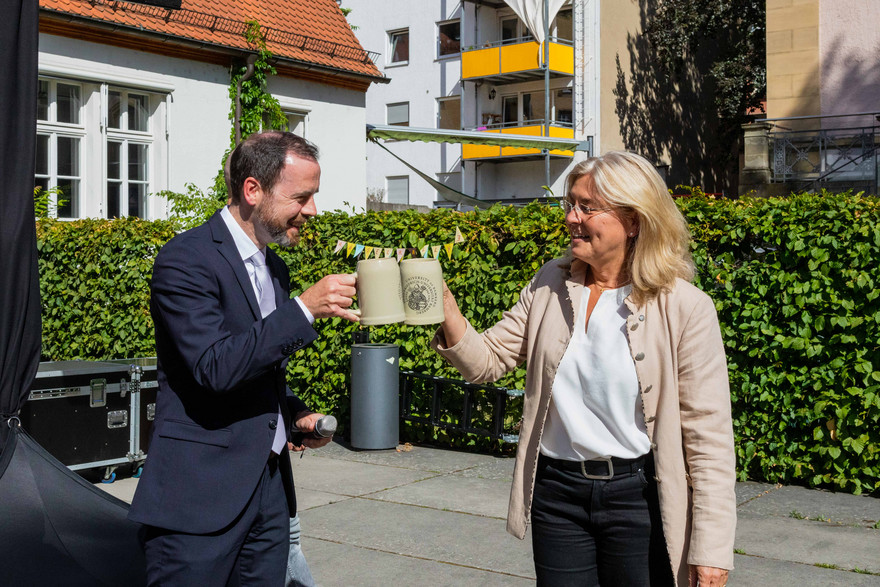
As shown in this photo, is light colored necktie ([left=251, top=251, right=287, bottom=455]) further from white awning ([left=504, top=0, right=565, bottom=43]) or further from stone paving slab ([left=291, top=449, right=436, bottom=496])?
white awning ([left=504, top=0, right=565, bottom=43])

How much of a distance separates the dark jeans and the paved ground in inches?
93.0

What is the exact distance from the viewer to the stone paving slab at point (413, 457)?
26.9ft

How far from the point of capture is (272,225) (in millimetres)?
2902

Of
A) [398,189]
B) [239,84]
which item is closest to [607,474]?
[239,84]

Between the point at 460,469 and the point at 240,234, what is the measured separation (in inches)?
214

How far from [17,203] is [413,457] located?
5.89 meters

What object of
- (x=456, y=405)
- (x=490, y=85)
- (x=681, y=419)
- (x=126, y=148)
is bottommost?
(x=456, y=405)

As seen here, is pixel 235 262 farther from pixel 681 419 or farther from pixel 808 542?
pixel 808 542

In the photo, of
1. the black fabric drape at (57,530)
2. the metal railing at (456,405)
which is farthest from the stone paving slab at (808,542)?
the black fabric drape at (57,530)

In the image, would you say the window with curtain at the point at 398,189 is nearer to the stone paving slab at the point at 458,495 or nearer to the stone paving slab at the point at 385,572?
the stone paving slab at the point at 458,495

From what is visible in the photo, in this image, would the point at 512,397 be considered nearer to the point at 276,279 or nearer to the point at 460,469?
the point at 460,469

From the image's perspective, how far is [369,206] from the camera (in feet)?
93.5

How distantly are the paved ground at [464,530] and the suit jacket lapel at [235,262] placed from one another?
2.81 metres

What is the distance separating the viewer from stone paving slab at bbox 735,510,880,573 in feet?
18.2
